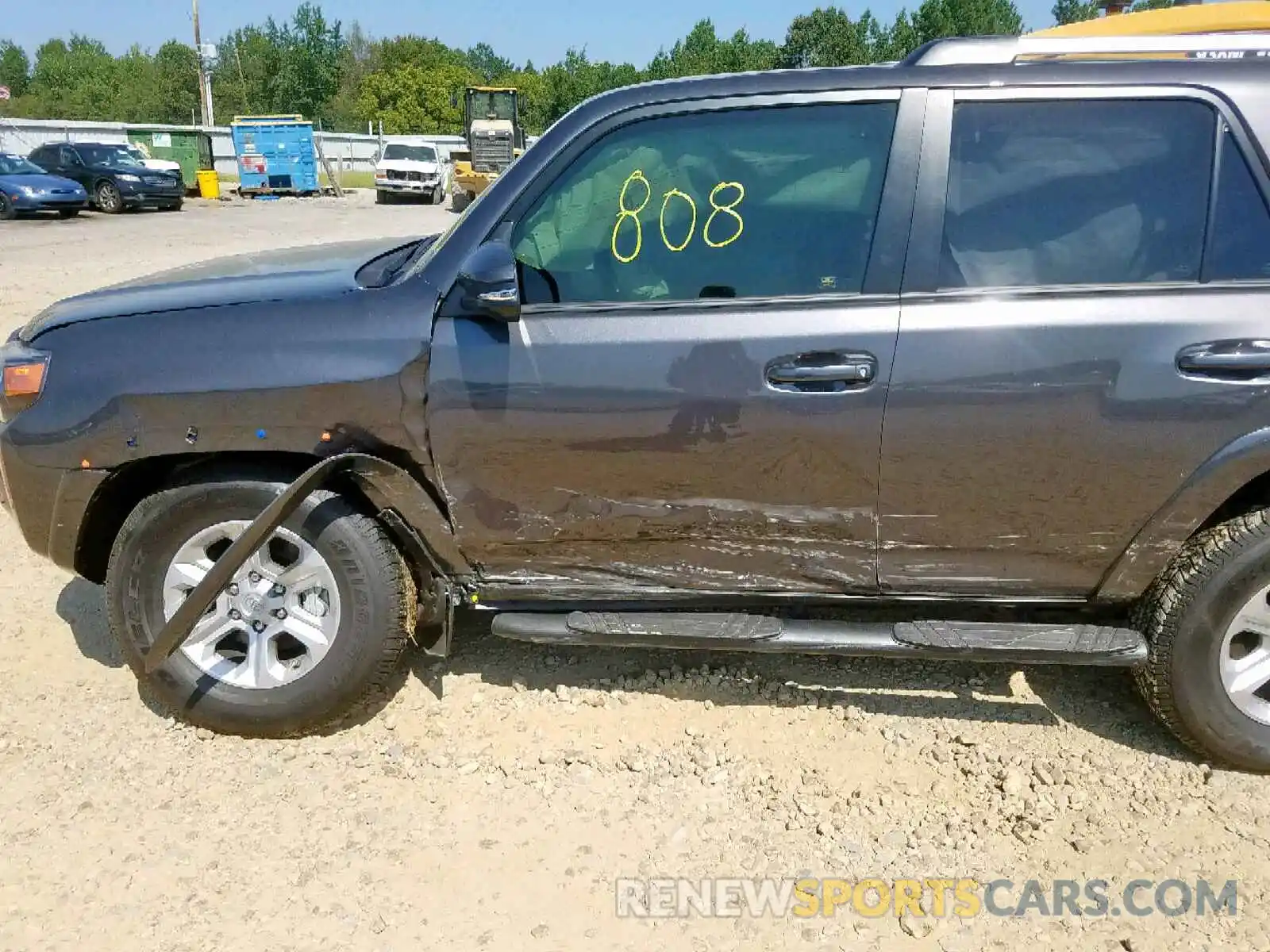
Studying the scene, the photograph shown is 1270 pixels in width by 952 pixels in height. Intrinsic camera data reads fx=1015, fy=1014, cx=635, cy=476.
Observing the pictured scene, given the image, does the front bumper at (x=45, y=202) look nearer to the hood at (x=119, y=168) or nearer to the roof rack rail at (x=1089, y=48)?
the hood at (x=119, y=168)

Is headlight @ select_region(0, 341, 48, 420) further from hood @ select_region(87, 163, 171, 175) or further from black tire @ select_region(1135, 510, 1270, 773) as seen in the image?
hood @ select_region(87, 163, 171, 175)

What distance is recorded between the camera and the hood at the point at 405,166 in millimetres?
30875

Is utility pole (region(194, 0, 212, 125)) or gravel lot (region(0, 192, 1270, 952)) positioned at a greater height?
utility pole (region(194, 0, 212, 125))

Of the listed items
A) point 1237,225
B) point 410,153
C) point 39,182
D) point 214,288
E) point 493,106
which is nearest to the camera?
point 1237,225

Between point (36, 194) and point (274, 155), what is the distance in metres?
11.6

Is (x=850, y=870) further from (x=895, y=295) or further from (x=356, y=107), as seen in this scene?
(x=356, y=107)

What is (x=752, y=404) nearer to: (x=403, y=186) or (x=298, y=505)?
(x=298, y=505)

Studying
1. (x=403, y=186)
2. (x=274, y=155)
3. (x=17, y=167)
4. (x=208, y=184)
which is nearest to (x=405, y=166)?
(x=403, y=186)

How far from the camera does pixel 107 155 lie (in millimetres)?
25031

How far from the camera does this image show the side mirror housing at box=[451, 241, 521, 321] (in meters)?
2.78

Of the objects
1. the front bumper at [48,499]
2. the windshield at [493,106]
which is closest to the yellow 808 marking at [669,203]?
the front bumper at [48,499]

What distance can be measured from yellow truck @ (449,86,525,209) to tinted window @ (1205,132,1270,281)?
26220mm

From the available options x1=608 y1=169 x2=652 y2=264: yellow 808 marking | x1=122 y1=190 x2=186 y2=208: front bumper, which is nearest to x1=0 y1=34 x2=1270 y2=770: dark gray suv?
x1=608 y1=169 x2=652 y2=264: yellow 808 marking

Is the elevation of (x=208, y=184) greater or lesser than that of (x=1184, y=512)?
lesser
